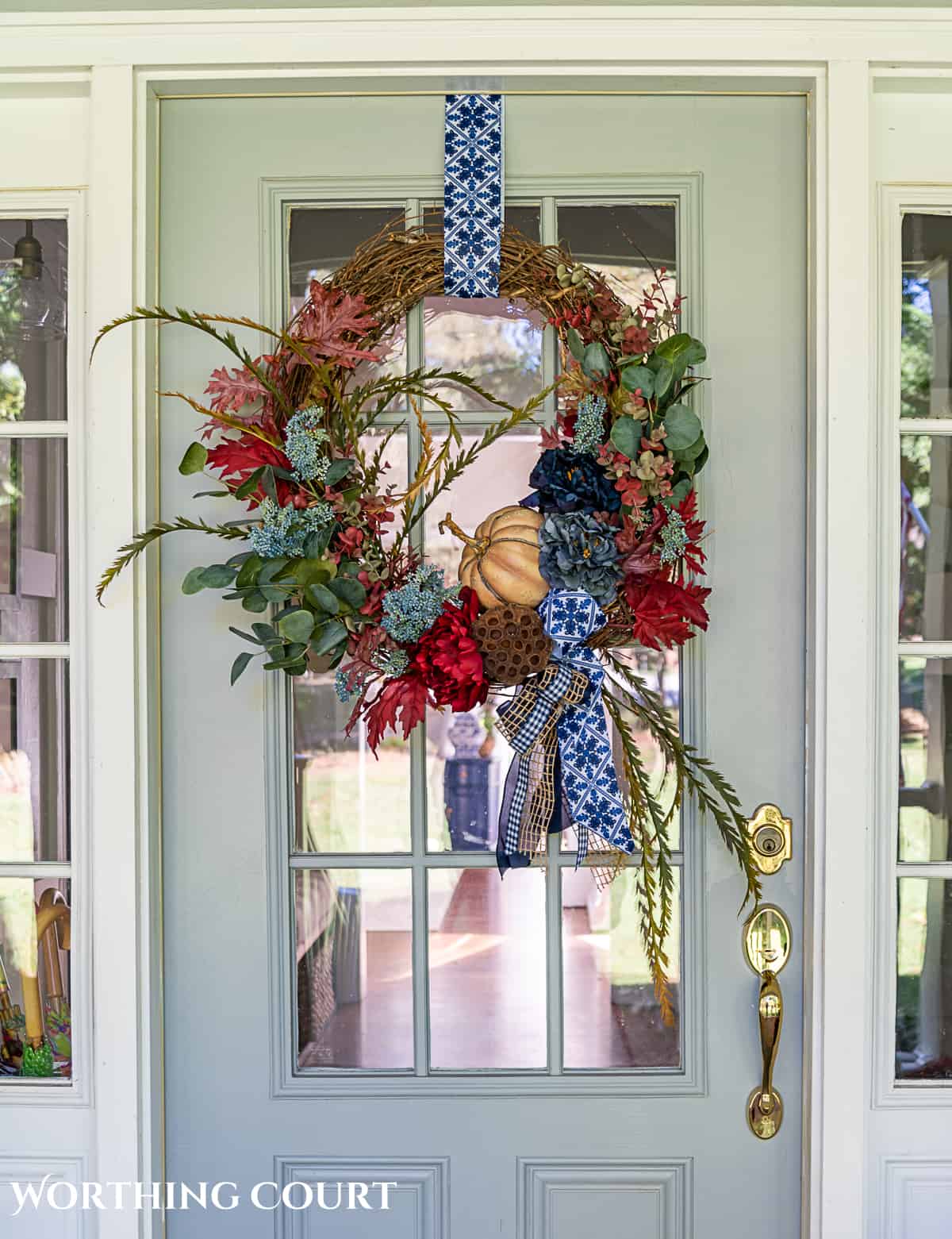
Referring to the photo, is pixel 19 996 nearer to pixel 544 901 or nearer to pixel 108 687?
pixel 108 687

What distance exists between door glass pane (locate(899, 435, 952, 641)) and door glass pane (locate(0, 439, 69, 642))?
124 cm

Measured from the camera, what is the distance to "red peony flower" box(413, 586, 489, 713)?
125 centimetres

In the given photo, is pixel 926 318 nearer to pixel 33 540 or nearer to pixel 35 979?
pixel 33 540

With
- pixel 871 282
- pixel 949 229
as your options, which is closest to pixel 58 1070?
pixel 871 282

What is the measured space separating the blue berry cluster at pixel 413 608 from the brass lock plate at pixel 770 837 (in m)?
0.57

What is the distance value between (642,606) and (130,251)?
0.87 meters

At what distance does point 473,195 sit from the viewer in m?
1.38

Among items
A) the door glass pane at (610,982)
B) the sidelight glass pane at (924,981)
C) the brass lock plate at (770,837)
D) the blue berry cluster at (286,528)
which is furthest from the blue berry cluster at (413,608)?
the sidelight glass pane at (924,981)

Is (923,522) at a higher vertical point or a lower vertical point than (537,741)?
higher

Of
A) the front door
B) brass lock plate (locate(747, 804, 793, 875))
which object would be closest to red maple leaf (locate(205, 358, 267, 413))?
the front door

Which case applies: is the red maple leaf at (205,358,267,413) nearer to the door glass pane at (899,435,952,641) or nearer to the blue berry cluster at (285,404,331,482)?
the blue berry cluster at (285,404,331,482)

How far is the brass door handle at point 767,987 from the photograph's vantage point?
1.41 meters

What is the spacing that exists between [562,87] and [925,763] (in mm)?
1116

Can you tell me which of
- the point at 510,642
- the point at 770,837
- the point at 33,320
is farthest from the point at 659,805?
the point at 33,320
